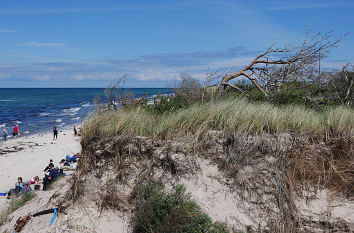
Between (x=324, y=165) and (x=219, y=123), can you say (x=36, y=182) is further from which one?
(x=324, y=165)

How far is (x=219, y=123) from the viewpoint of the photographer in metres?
7.40

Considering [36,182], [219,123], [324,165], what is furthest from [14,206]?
[324,165]

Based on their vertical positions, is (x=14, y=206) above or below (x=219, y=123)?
below

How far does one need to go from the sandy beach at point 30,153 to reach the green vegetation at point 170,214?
33.9ft

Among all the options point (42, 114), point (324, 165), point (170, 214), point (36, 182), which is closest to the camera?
point (170, 214)

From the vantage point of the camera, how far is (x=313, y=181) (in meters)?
6.78

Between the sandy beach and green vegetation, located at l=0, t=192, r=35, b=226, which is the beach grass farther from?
the sandy beach

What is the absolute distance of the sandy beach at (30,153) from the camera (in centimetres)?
1803

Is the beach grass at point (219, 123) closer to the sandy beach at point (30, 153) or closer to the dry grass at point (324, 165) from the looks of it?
the dry grass at point (324, 165)

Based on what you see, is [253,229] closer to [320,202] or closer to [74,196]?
[320,202]

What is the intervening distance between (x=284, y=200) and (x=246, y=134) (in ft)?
5.25

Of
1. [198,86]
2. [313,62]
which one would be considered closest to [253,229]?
[198,86]

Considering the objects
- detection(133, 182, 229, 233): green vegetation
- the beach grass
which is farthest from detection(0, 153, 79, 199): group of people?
detection(133, 182, 229, 233): green vegetation

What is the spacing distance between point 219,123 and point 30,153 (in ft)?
64.7
